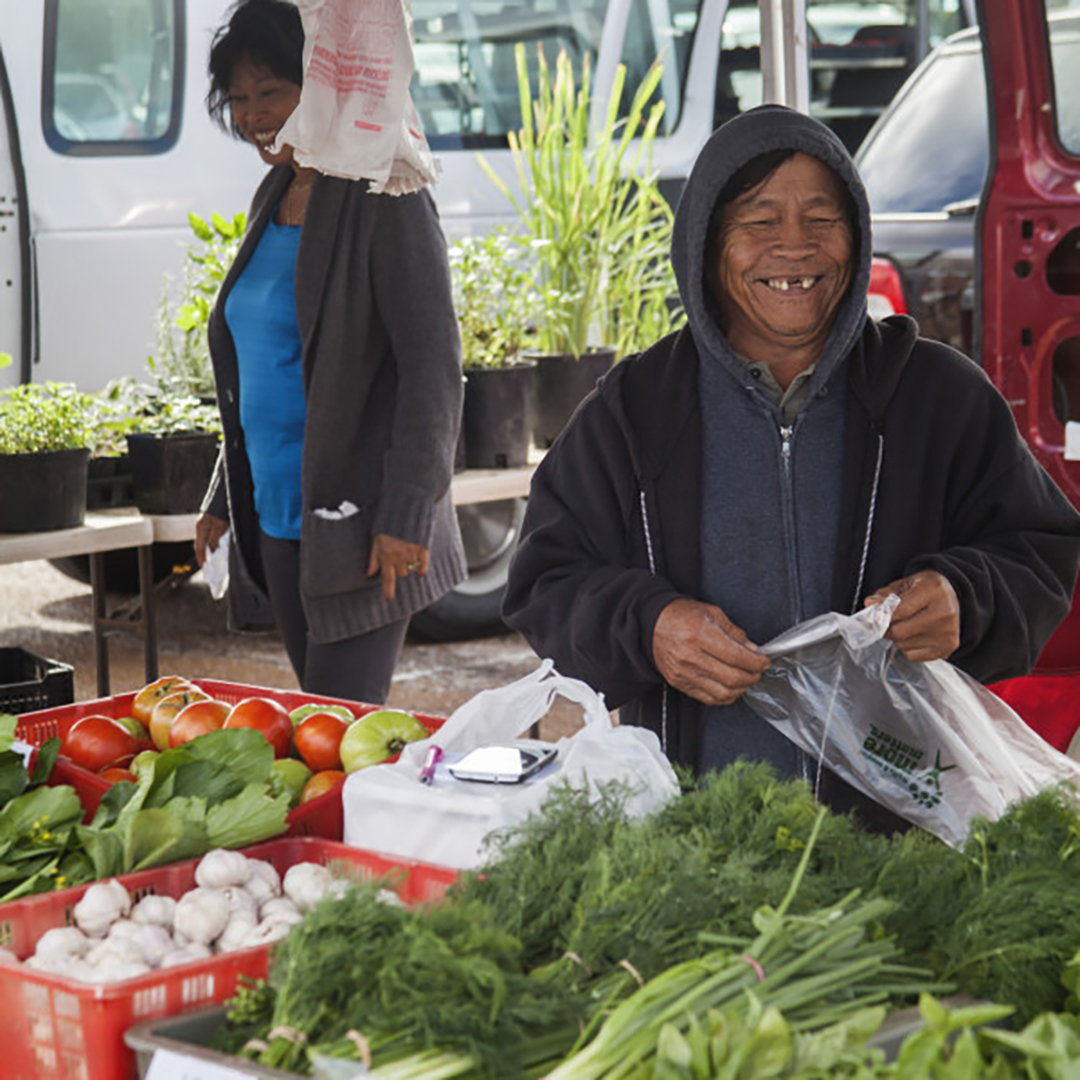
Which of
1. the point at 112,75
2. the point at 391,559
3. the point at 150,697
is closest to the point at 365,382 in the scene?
the point at 391,559

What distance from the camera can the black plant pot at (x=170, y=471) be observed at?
436cm

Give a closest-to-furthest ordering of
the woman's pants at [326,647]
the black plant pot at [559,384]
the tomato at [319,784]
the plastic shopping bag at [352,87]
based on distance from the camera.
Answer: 1. the tomato at [319,784]
2. the plastic shopping bag at [352,87]
3. the woman's pants at [326,647]
4. the black plant pot at [559,384]

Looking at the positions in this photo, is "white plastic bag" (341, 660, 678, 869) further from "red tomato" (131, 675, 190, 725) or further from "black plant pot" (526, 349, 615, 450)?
"black plant pot" (526, 349, 615, 450)

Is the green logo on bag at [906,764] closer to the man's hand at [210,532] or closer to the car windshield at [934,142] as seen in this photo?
the man's hand at [210,532]

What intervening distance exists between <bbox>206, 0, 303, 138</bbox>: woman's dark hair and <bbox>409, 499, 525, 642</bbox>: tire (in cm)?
287

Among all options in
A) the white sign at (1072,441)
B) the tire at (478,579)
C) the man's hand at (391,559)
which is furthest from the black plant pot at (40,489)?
the white sign at (1072,441)

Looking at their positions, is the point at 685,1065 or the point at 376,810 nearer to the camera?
the point at 685,1065

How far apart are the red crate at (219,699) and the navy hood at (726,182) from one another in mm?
734

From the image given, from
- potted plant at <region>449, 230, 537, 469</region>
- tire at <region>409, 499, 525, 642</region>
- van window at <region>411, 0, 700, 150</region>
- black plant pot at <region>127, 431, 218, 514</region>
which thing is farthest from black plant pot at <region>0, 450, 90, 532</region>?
van window at <region>411, 0, 700, 150</region>

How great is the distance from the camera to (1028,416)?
144 inches

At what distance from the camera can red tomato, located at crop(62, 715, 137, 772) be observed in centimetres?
259

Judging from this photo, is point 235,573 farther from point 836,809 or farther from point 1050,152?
point 1050,152

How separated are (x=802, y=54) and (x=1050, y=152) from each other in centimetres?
58

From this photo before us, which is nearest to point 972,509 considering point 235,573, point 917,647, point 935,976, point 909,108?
point 917,647
